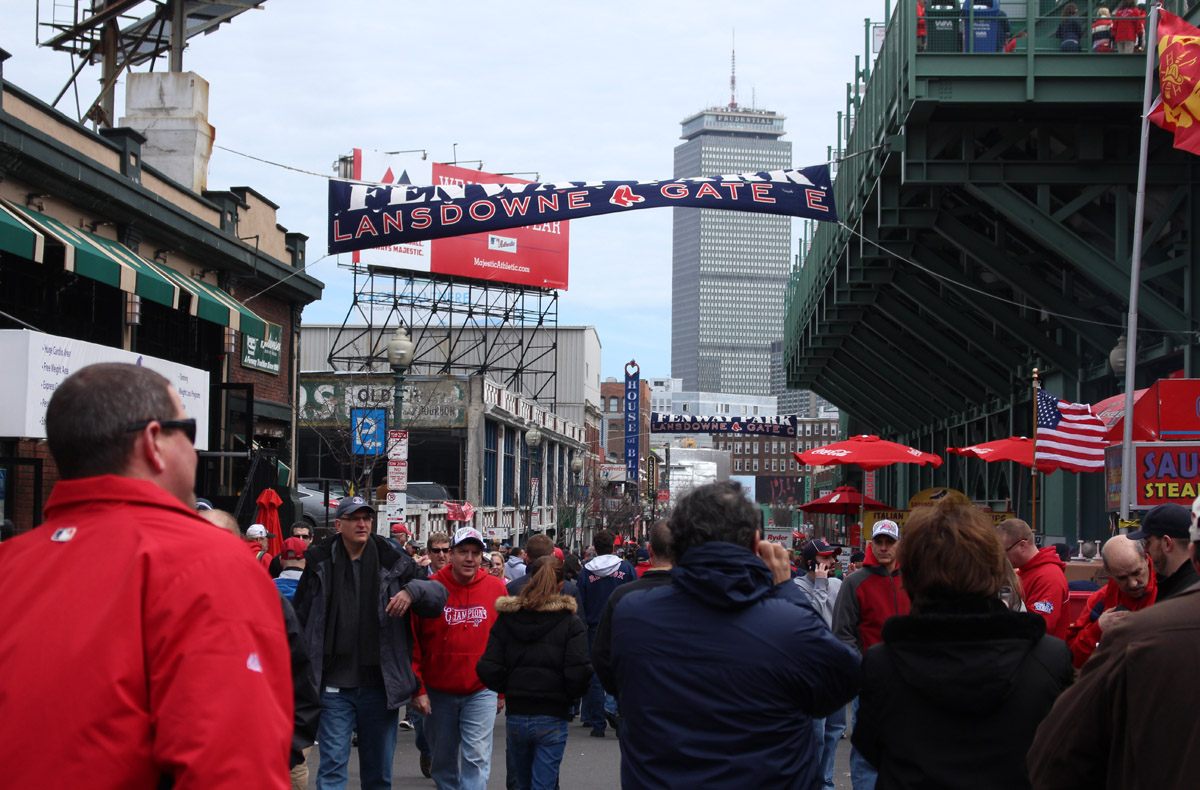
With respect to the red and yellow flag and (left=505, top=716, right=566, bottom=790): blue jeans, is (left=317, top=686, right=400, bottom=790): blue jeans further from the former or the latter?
the red and yellow flag

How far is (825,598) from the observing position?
9734 millimetres

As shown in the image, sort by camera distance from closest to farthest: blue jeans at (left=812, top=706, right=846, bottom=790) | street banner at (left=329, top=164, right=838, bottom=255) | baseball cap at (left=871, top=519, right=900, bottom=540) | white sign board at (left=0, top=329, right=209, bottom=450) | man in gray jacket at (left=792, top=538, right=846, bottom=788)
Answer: baseball cap at (left=871, top=519, right=900, bottom=540), blue jeans at (left=812, top=706, right=846, bottom=790), man in gray jacket at (left=792, top=538, right=846, bottom=788), white sign board at (left=0, top=329, right=209, bottom=450), street banner at (left=329, top=164, right=838, bottom=255)

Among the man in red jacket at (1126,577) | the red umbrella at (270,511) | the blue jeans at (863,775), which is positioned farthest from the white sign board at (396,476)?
the man in red jacket at (1126,577)

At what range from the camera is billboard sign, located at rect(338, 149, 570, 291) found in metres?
48.7

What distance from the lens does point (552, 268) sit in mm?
52156

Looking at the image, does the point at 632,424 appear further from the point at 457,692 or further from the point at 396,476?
the point at 457,692

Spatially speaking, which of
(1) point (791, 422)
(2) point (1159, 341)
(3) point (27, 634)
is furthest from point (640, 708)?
(1) point (791, 422)

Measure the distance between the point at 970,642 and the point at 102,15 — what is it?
22.7 meters

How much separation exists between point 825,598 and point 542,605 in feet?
11.5

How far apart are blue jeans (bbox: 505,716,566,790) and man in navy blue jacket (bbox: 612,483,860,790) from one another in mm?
3193

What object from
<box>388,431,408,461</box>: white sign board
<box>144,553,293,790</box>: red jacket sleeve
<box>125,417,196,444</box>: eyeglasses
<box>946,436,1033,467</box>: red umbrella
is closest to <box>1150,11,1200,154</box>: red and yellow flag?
<box>946,436,1033,467</box>: red umbrella

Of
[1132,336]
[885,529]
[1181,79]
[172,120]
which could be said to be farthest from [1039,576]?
[172,120]

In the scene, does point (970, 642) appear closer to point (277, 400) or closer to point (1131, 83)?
point (1131, 83)

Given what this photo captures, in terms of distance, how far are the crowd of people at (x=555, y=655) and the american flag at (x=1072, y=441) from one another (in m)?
6.78
